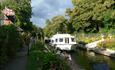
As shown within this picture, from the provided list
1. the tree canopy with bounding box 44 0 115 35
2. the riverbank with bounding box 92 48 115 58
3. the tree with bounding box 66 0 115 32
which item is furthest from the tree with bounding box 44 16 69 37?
the riverbank with bounding box 92 48 115 58

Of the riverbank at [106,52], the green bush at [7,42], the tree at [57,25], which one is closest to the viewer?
the green bush at [7,42]

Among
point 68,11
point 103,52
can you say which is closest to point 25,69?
point 103,52

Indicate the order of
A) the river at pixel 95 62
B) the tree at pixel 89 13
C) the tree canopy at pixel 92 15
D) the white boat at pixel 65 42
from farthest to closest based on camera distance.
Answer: the tree at pixel 89 13, the tree canopy at pixel 92 15, the white boat at pixel 65 42, the river at pixel 95 62

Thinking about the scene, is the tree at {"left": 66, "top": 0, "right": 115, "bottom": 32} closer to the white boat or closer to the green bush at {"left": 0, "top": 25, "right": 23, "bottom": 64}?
the white boat

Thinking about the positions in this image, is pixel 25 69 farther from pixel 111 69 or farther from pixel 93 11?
pixel 93 11

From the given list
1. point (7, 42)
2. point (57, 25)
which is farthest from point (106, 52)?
point (57, 25)

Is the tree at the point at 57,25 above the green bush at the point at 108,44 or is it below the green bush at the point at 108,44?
above

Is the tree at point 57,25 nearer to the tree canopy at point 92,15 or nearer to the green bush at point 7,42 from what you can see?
the tree canopy at point 92,15

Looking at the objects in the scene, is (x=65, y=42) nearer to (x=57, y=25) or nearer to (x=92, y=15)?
(x=92, y=15)

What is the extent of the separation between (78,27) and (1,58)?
66440mm

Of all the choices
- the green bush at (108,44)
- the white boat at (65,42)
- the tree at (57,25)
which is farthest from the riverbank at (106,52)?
the tree at (57,25)

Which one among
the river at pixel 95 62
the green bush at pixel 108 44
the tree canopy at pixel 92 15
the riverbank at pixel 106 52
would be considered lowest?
the river at pixel 95 62

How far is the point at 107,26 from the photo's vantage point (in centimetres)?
8250

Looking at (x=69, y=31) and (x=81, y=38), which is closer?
(x=81, y=38)
